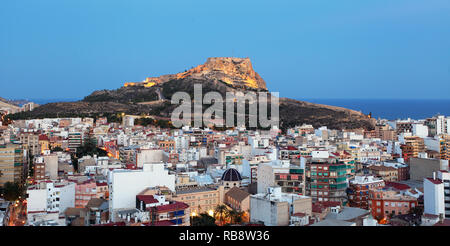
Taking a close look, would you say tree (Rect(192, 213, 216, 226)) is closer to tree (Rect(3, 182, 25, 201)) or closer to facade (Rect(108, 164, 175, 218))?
facade (Rect(108, 164, 175, 218))

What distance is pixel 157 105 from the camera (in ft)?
134

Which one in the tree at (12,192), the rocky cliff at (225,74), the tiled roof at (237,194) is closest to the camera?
the tiled roof at (237,194)

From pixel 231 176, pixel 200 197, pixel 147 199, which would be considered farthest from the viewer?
pixel 231 176

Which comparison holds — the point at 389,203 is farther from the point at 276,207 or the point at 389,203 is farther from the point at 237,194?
the point at 237,194

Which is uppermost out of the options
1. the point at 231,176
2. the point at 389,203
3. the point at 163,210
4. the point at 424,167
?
the point at 424,167

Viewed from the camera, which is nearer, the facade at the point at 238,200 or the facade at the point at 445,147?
the facade at the point at 238,200

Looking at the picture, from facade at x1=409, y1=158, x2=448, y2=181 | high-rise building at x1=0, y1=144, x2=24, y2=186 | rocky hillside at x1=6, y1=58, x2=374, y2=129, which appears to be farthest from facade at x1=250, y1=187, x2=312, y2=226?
rocky hillside at x1=6, y1=58, x2=374, y2=129

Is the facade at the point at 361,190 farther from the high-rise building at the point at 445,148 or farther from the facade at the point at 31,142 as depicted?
the facade at the point at 31,142

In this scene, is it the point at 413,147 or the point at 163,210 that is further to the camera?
the point at 413,147

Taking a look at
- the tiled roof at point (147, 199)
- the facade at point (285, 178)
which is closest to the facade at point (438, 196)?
the facade at point (285, 178)

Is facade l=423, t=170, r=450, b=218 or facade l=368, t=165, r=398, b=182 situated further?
facade l=368, t=165, r=398, b=182

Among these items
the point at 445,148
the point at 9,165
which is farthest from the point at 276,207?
the point at 445,148

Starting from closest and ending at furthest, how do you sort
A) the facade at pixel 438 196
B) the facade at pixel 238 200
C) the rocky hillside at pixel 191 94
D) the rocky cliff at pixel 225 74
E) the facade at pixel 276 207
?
1. the facade at pixel 276 207
2. the facade at pixel 438 196
3. the facade at pixel 238 200
4. the rocky hillside at pixel 191 94
5. the rocky cliff at pixel 225 74

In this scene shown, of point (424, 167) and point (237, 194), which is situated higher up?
point (424, 167)
